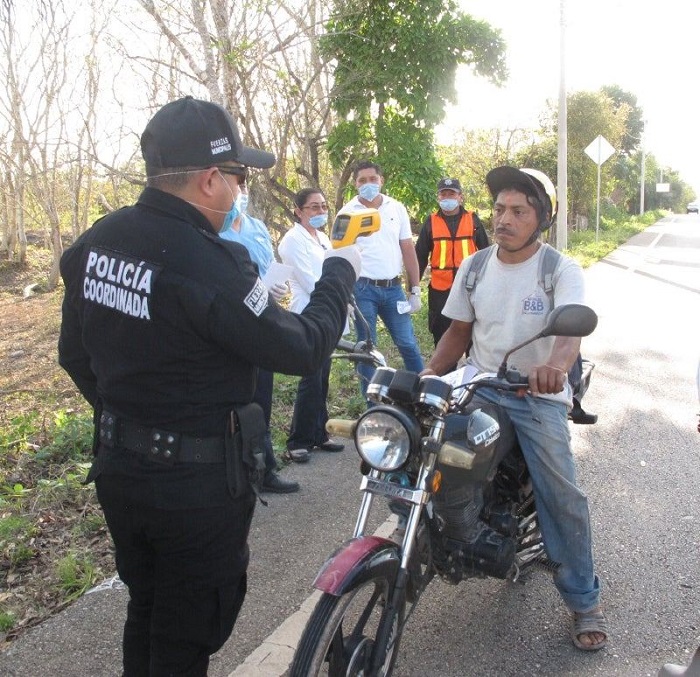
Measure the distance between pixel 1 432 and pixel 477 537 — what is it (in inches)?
176

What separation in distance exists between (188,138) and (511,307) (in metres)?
1.66

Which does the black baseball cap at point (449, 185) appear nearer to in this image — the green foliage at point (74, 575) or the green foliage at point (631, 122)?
the green foliage at point (74, 575)

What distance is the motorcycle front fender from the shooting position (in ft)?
7.09

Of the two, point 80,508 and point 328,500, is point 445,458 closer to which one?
point 328,500

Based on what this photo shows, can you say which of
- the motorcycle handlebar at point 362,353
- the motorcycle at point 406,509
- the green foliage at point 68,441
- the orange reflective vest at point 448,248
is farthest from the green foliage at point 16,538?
the orange reflective vest at point 448,248

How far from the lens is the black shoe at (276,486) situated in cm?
468

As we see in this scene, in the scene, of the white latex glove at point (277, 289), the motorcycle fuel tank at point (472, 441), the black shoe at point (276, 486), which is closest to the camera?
the motorcycle fuel tank at point (472, 441)

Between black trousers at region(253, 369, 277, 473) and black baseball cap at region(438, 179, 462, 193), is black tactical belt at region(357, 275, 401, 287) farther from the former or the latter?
black trousers at region(253, 369, 277, 473)

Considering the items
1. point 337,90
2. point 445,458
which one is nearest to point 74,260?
point 445,458

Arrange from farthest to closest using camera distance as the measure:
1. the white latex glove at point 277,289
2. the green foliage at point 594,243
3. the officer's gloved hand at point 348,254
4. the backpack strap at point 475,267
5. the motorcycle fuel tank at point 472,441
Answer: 1. the green foliage at point 594,243
2. the white latex glove at point 277,289
3. the backpack strap at point 475,267
4. the motorcycle fuel tank at point 472,441
5. the officer's gloved hand at point 348,254

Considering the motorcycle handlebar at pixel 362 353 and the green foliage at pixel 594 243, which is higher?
the motorcycle handlebar at pixel 362 353

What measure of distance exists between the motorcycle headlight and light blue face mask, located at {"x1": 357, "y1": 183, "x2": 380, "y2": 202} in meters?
3.99

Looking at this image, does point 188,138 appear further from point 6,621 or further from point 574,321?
point 6,621

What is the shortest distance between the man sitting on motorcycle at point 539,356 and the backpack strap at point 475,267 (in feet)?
0.06
